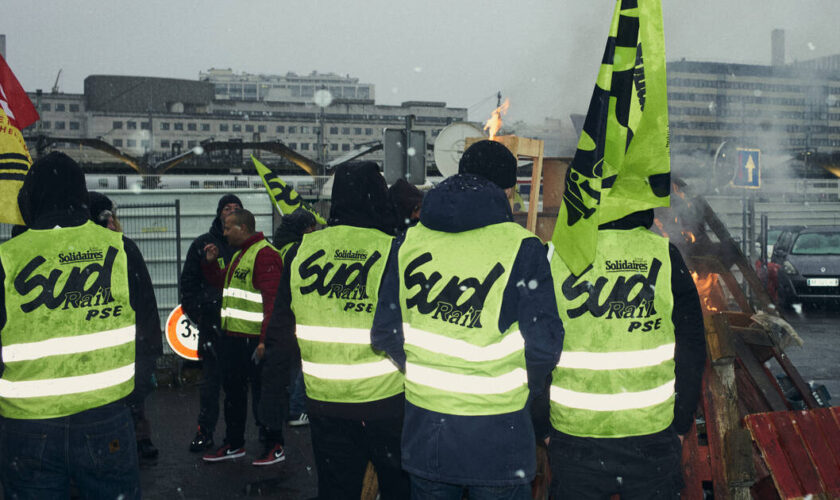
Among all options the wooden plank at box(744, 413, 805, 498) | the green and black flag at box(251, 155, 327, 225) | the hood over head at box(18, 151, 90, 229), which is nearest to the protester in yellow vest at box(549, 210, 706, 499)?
the wooden plank at box(744, 413, 805, 498)

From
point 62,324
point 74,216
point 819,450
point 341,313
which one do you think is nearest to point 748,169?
point 819,450

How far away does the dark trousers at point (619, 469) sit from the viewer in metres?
3.14

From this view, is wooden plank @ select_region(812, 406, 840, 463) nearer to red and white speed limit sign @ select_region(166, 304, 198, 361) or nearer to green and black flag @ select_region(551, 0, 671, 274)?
green and black flag @ select_region(551, 0, 671, 274)

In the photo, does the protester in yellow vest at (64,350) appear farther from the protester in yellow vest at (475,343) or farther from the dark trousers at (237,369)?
the dark trousers at (237,369)

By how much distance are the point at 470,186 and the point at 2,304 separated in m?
2.03

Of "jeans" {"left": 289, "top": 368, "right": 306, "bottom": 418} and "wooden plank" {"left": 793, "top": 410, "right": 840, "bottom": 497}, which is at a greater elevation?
"wooden plank" {"left": 793, "top": 410, "right": 840, "bottom": 497}

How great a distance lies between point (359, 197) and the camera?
4.07 metres

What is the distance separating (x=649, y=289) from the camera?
3.21 meters

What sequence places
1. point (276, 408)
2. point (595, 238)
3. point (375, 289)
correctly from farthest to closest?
1. point (276, 408)
2. point (375, 289)
3. point (595, 238)

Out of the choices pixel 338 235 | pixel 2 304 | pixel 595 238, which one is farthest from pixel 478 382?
pixel 2 304

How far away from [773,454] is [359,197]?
277 cm

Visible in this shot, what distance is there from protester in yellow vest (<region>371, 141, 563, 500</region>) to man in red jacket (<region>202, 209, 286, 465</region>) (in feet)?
11.5

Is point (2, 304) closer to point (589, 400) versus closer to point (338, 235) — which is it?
point (338, 235)

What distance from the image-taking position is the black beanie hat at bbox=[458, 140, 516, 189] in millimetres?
3301
